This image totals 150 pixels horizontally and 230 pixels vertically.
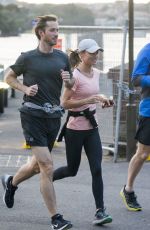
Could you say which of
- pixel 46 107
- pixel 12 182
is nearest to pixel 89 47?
pixel 46 107

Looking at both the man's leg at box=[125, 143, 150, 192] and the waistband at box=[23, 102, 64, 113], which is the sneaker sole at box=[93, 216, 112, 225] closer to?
the man's leg at box=[125, 143, 150, 192]

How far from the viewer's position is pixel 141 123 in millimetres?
7598

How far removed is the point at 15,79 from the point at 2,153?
432 centimetres

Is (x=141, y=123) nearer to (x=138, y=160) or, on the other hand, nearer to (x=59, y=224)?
(x=138, y=160)

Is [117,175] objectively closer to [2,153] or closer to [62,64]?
[2,153]

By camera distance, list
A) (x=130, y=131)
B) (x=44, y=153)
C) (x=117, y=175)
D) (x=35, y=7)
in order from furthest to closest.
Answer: (x=35, y=7)
(x=130, y=131)
(x=117, y=175)
(x=44, y=153)

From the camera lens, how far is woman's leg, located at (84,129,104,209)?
7121 millimetres

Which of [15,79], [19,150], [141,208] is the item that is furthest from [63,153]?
[15,79]

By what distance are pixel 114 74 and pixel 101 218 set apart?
3937 millimetres

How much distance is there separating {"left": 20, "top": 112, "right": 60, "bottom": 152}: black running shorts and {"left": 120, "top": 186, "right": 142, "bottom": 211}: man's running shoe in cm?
125

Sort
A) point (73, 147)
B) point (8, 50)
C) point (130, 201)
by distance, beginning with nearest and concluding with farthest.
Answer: point (73, 147) < point (130, 201) < point (8, 50)

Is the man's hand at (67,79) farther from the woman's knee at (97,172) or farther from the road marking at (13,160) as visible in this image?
the road marking at (13,160)

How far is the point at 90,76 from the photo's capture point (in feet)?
23.7

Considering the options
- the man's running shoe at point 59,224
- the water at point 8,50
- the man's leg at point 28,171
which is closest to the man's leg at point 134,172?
the man's leg at point 28,171
